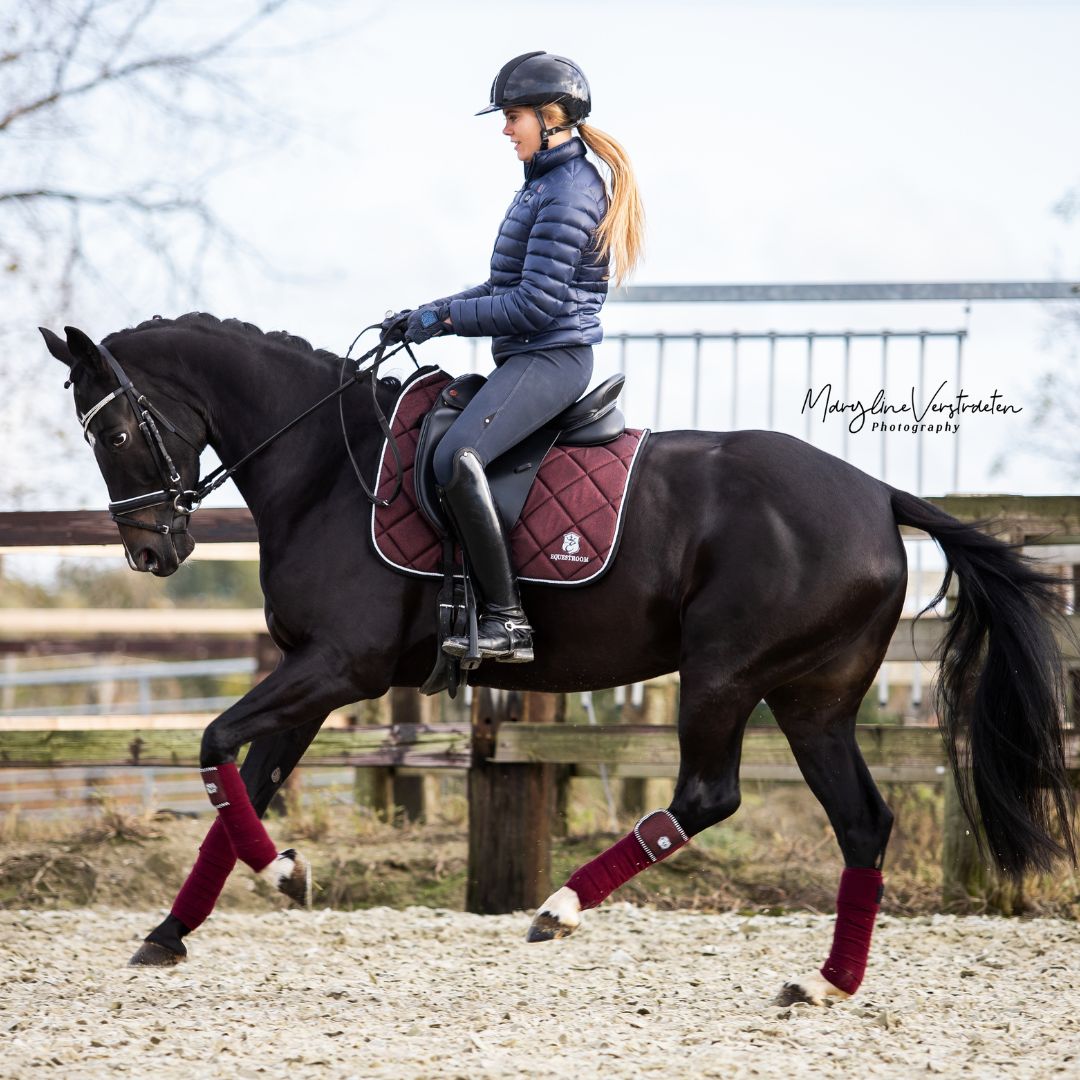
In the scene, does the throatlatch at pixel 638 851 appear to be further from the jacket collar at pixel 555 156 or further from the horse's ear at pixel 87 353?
the horse's ear at pixel 87 353

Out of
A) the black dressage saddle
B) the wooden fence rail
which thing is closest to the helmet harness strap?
the black dressage saddle

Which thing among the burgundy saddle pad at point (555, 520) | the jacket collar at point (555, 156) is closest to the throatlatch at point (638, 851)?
the burgundy saddle pad at point (555, 520)

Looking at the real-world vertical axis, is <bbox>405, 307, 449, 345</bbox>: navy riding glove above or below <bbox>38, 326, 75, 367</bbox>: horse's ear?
above

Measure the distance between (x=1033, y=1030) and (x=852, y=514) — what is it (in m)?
1.72

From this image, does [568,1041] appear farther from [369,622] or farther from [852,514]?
[852,514]

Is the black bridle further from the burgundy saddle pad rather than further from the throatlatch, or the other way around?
the throatlatch

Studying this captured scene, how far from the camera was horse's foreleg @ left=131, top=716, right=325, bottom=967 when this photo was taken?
15.3 feet

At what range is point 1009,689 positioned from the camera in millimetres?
4602

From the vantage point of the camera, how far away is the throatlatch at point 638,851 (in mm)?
4176

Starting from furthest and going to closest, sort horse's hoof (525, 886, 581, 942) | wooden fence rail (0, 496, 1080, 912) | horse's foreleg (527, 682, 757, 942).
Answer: wooden fence rail (0, 496, 1080, 912) → horse's foreleg (527, 682, 757, 942) → horse's hoof (525, 886, 581, 942)

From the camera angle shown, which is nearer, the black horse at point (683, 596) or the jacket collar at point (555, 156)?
the black horse at point (683, 596)

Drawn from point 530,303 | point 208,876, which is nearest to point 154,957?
point 208,876

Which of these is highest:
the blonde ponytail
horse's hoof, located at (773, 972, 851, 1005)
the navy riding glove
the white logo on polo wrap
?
the blonde ponytail

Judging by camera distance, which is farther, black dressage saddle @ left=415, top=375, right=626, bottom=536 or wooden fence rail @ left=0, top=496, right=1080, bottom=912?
wooden fence rail @ left=0, top=496, right=1080, bottom=912
